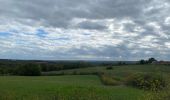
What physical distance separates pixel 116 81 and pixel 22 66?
116ft

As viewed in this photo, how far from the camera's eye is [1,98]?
30.6ft

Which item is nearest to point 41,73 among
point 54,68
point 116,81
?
point 54,68

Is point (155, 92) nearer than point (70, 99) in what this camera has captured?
Yes

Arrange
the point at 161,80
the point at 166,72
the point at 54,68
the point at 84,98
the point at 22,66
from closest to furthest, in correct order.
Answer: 1. the point at 161,80
2. the point at 84,98
3. the point at 166,72
4. the point at 22,66
5. the point at 54,68

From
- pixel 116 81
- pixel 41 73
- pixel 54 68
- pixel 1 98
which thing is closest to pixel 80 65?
pixel 54 68

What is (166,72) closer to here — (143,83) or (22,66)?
(143,83)

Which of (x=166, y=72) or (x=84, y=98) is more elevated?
(x=166, y=72)

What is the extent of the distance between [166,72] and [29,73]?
282ft

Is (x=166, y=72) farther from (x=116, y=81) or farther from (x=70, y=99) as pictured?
(x=116, y=81)

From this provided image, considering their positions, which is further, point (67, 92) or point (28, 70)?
point (28, 70)

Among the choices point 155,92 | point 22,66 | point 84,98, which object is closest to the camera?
point 155,92

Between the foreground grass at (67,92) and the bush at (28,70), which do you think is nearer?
the foreground grass at (67,92)

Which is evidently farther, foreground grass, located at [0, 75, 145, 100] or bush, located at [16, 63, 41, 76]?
bush, located at [16, 63, 41, 76]

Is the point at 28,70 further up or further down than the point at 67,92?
further up
